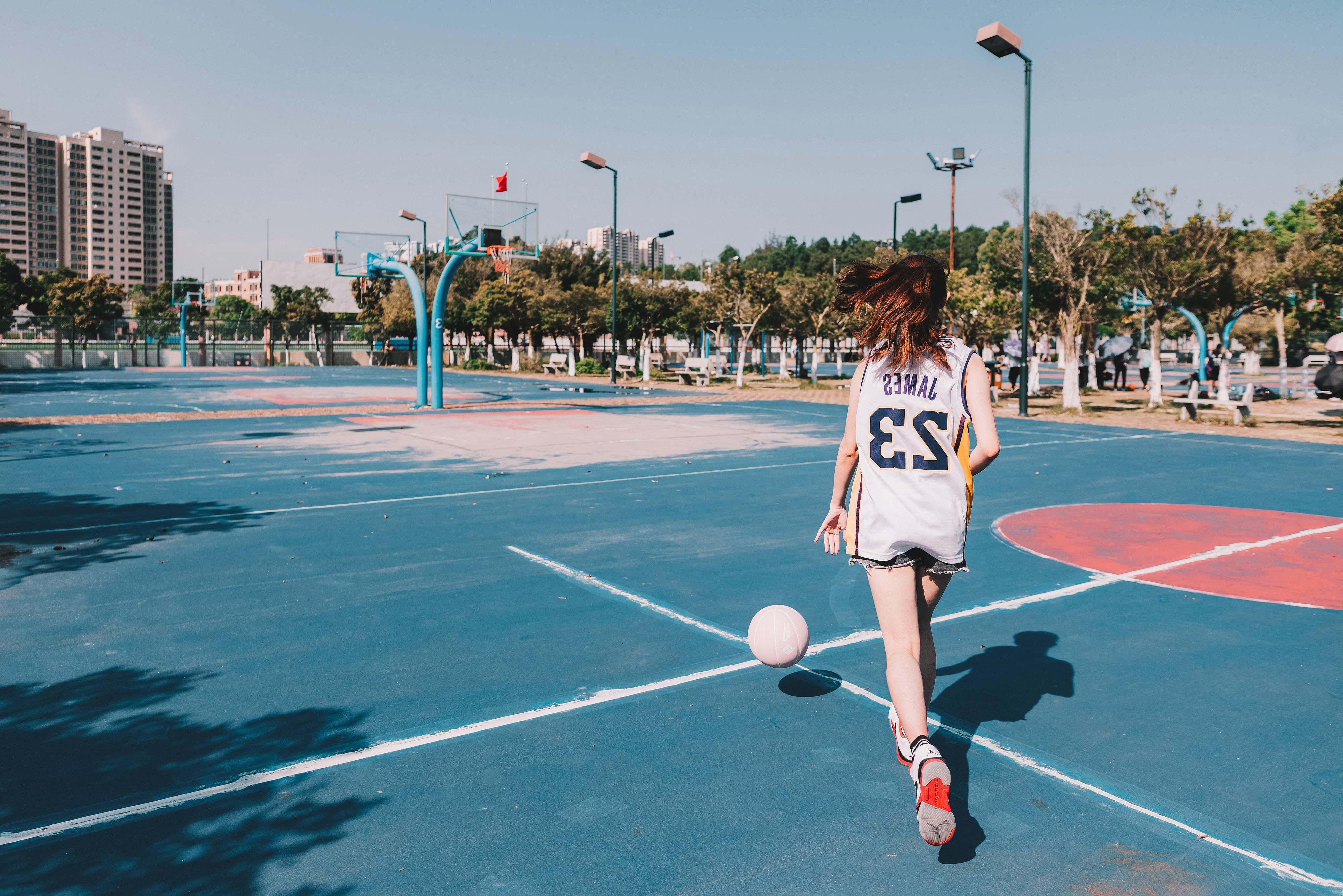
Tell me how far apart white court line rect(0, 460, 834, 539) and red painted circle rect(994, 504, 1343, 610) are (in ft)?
16.6

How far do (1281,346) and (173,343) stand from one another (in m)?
68.7

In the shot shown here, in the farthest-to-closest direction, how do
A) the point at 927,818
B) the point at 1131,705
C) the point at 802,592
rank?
the point at 802,592
the point at 1131,705
the point at 927,818

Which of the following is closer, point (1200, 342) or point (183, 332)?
point (1200, 342)

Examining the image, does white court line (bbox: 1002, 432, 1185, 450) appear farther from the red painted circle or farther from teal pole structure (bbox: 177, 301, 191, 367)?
teal pole structure (bbox: 177, 301, 191, 367)

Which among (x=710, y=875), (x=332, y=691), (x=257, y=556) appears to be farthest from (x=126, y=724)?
(x=257, y=556)

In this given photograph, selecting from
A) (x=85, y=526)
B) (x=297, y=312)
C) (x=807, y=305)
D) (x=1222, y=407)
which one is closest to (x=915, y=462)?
(x=85, y=526)

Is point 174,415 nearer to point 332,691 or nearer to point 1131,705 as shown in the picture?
point 332,691

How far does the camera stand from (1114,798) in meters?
4.11

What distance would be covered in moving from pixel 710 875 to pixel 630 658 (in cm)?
248

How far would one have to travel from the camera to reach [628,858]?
11.8ft

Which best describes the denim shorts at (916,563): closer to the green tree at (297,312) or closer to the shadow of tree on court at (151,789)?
the shadow of tree on court at (151,789)

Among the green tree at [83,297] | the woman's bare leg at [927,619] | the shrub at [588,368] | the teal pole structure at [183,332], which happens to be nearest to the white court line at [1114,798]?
the woman's bare leg at [927,619]

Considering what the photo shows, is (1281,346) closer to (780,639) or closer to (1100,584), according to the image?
(1100,584)

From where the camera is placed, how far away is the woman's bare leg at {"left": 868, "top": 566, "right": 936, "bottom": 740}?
3701 mm
